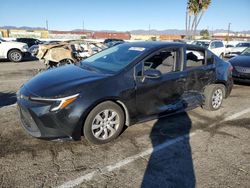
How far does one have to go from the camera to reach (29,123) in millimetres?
3643

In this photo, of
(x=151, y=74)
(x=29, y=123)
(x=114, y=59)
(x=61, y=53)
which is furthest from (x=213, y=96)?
(x=61, y=53)

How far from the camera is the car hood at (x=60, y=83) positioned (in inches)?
139

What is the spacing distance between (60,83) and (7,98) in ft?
10.9

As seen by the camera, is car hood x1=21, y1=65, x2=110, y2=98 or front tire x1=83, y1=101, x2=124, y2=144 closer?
car hood x1=21, y1=65, x2=110, y2=98

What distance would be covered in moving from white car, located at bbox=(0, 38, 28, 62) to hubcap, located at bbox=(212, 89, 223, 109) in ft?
42.1

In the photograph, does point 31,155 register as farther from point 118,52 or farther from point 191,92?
point 191,92

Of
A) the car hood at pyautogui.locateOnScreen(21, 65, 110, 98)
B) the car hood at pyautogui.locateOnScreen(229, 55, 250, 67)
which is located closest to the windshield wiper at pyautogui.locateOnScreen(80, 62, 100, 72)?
the car hood at pyautogui.locateOnScreen(21, 65, 110, 98)

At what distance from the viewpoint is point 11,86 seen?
7.70 metres

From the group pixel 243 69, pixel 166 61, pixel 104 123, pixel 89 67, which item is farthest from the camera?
pixel 243 69

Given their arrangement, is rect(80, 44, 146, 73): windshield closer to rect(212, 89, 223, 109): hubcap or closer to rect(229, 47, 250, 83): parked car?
rect(212, 89, 223, 109): hubcap

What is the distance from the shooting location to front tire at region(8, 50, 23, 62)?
580 inches

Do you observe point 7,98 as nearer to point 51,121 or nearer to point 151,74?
point 51,121

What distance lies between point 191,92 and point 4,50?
42.3 feet

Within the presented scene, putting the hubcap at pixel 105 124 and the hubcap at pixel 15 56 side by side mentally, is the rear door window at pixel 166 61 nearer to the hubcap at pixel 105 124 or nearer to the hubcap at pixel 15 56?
the hubcap at pixel 105 124
